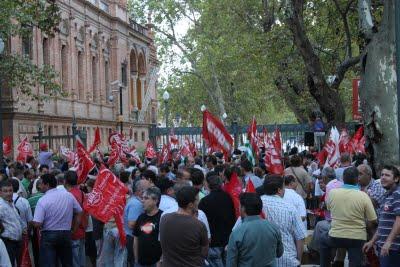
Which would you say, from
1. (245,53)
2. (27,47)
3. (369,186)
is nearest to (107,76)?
(27,47)

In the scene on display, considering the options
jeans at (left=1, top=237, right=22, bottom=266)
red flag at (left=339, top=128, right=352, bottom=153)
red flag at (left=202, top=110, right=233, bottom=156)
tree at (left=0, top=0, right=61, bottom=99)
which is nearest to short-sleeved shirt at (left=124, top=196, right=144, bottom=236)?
jeans at (left=1, top=237, right=22, bottom=266)

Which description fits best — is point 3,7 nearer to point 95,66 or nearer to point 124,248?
point 124,248

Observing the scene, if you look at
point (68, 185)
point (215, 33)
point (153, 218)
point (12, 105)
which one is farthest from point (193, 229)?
point (215, 33)

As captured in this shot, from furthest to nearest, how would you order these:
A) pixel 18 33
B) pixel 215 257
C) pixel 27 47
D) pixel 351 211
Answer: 1. pixel 27 47
2. pixel 18 33
3. pixel 215 257
4. pixel 351 211

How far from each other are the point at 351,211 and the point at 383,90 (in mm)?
5644

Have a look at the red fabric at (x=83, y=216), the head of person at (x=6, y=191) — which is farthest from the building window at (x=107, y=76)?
the head of person at (x=6, y=191)

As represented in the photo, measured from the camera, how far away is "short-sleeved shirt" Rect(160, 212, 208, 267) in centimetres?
718

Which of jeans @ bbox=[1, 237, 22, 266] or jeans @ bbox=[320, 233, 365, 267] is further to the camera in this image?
jeans @ bbox=[1, 237, 22, 266]

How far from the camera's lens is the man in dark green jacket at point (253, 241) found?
287 inches

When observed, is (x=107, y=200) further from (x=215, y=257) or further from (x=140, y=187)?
(x=215, y=257)

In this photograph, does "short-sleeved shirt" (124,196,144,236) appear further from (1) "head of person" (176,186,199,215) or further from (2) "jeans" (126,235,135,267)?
(1) "head of person" (176,186,199,215)

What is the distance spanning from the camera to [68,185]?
37.1 feet

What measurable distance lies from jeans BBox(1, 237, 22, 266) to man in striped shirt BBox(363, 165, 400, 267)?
460cm

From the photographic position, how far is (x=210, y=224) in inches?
376
